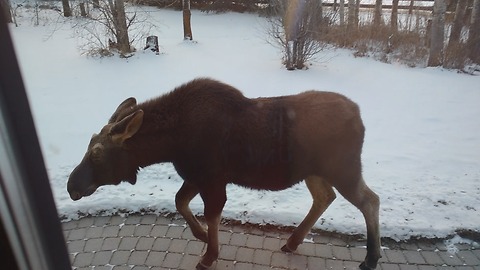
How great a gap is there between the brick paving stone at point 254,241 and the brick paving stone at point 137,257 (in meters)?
0.65

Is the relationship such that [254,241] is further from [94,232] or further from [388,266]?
[94,232]

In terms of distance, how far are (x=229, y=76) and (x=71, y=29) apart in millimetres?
2843

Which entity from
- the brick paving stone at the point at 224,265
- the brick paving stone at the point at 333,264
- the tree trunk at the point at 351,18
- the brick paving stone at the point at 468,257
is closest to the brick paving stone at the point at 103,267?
the brick paving stone at the point at 224,265

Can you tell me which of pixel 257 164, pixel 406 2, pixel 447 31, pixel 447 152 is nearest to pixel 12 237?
pixel 257 164

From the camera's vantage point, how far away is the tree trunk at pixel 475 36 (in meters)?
6.71

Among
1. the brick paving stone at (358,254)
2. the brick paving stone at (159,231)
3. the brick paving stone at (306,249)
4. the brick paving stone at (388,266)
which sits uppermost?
the brick paving stone at (159,231)

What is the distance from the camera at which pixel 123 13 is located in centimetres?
671

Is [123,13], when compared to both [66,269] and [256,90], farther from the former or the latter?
[66,269]

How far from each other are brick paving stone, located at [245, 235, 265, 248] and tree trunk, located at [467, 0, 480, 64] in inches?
213

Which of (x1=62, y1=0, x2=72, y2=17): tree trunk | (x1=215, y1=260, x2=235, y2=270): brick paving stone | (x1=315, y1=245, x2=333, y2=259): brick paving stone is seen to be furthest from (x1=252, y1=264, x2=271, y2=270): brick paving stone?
(x1=62, y1=0, x2=72, y2=17): tree trunk

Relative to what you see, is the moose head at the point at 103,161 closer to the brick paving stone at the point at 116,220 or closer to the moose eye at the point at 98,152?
the moose eye at the point at 98,152

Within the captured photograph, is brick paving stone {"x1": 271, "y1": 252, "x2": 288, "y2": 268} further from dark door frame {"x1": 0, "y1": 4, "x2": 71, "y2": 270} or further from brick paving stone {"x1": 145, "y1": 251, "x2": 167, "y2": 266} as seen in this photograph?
dark door frame {"x1": 0, "y1": 4, "x2": 71, "y2": 270}

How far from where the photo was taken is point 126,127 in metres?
2.13

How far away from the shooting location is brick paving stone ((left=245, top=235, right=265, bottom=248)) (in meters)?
2.80
